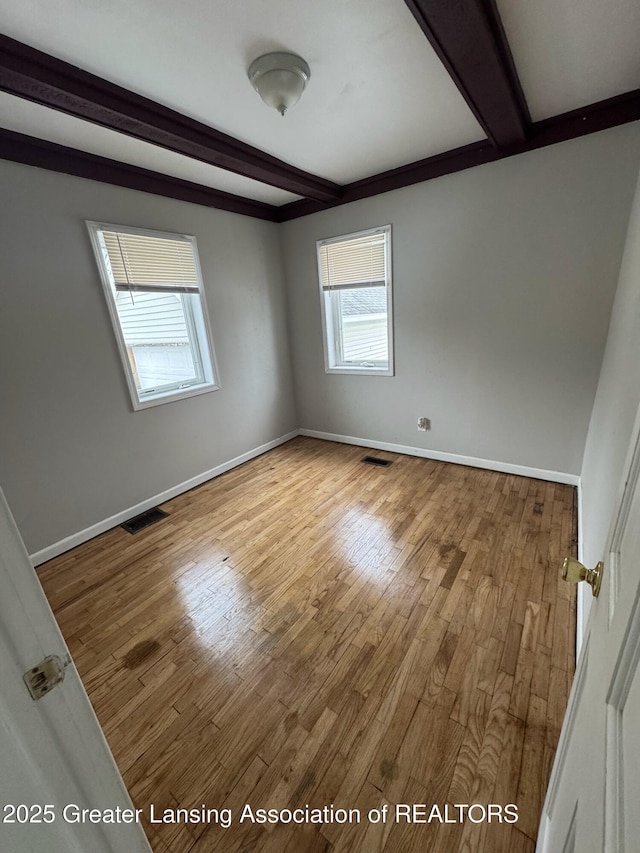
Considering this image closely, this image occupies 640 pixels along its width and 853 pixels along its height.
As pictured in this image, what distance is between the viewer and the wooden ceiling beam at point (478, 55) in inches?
47.9

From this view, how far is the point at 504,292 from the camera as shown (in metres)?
2.64

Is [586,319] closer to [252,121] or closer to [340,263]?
[340,263]

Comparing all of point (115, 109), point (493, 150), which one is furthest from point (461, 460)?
point (115, 109)

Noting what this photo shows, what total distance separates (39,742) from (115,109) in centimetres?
234

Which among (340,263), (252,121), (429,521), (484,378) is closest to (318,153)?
(252,121)

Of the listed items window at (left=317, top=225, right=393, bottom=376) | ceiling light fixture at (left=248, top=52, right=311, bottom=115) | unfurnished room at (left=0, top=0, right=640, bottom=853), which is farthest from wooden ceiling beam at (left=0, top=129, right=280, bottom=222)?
ceiling light fixture at (left=248, top=52, right=311, bottom=115)

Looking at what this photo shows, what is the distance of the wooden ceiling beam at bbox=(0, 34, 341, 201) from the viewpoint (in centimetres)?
138

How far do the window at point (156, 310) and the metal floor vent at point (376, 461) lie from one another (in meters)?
1.65

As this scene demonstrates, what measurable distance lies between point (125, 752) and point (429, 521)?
1948 millimetres

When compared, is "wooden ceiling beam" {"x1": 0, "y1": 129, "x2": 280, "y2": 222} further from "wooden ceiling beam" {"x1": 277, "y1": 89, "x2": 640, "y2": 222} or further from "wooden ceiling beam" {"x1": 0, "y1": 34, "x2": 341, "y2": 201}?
"wooden ceiling beam" {"x1": 277, "y1": 89, "x2": 640, "y2": 222}

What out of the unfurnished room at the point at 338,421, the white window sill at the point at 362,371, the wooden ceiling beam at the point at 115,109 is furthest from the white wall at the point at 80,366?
the white window sill at the point at 362,371

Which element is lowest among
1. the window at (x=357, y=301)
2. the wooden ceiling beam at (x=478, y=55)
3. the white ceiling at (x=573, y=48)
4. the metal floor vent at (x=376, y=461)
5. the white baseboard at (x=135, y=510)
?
the metal floor vent at (x=376, y=461)

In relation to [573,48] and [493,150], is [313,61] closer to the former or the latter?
[573,48]

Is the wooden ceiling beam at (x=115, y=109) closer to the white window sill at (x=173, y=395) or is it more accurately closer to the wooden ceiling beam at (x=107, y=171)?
the wooden ceiling beam at (x=107, y=171)
